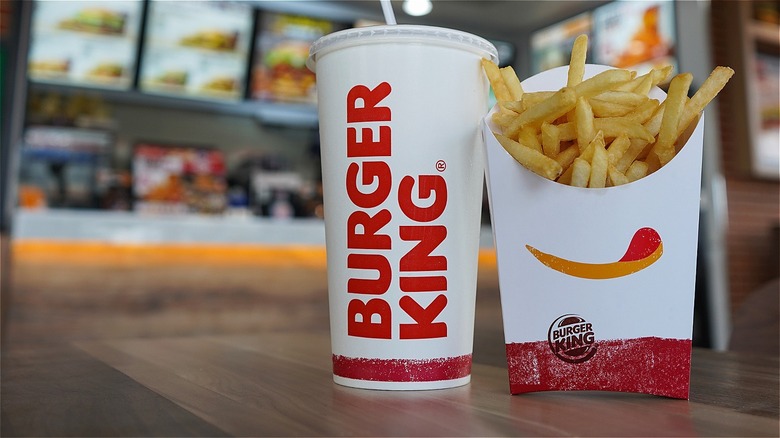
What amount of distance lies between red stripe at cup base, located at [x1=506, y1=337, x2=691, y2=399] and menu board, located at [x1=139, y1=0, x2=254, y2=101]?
3323 millimetres

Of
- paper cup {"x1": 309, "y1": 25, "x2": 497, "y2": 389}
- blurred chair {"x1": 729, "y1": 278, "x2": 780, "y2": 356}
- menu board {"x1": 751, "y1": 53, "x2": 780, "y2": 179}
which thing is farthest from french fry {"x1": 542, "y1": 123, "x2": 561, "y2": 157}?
menu board {"x1": 751, "y1": 53, "x2": 780, "y2": 179}

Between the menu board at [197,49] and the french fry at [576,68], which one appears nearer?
the french fry at [576,68]

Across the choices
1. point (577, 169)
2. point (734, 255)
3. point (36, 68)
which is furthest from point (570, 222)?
point (734, 255)

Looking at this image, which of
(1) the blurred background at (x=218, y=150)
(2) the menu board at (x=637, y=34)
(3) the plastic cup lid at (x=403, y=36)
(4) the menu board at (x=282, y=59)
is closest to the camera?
(3) the plastic cup lid at (x=403, y=36)

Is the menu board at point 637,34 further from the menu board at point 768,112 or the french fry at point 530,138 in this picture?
the french fry at point 530,138

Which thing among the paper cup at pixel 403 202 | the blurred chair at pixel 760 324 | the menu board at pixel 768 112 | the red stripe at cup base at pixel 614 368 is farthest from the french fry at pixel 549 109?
the menu board at pixel 768 112

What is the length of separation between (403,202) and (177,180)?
3212 millimetres

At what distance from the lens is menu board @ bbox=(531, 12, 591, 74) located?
445 cm

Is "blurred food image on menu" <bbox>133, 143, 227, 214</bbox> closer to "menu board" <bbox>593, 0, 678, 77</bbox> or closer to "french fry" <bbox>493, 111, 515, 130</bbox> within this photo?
"menu board" <bbox>593, 0, 678, 77</bbox>

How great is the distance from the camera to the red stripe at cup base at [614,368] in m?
0.68

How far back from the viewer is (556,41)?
4.53 meters

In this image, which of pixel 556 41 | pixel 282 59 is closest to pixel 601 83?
pixel 282 59

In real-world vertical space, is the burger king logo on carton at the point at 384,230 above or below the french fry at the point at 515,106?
below

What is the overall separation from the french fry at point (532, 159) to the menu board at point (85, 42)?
3227mm
